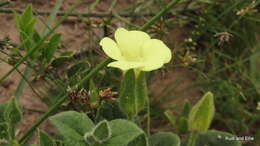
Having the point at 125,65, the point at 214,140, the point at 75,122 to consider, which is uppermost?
the point at 125,65

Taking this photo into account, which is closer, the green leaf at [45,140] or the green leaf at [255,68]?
the green leaf at [45,140]

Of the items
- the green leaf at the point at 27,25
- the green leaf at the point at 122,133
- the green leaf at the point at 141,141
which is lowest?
the green leaf at the point at 141,141

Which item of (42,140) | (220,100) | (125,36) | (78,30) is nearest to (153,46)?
(125,36)

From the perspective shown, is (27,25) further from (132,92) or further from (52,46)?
(132,92)

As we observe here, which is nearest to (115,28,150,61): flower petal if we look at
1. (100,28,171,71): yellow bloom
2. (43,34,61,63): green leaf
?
(100,28,171,71): yellow bloom

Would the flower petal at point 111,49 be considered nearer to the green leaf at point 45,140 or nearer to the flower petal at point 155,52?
the flower petal at point 155,52

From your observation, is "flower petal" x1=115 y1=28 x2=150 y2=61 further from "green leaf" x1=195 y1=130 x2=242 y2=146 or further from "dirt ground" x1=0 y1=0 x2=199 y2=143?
"dirt ground" x1=0 y1=0 x2=199 y2=143

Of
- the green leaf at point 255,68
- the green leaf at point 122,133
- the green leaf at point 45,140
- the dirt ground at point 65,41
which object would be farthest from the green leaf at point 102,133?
the green leaf at point 255,68

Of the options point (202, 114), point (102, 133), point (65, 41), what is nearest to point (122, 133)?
point (102, 133)

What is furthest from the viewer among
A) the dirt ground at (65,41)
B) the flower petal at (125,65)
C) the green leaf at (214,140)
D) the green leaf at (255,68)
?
the green leaf at (255,68)
